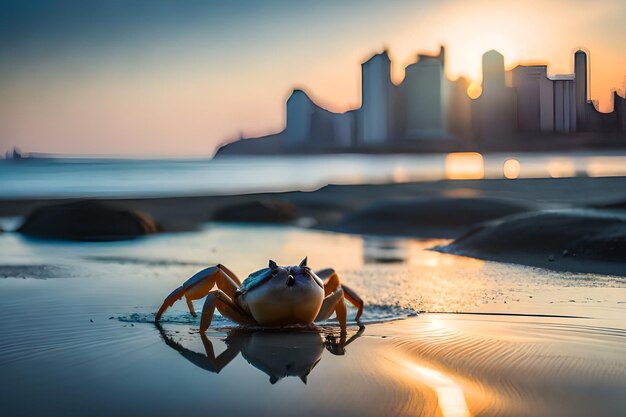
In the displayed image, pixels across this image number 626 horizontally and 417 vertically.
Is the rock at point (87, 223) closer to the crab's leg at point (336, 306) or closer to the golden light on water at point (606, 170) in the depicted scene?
the crab's leg at point (336, 306)

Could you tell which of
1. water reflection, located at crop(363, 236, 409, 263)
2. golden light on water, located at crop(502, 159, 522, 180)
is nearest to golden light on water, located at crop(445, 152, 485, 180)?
golden light on water, located at crop(502, 159, 522, 180)

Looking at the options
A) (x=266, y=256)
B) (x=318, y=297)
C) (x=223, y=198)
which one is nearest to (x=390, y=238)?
(x=266, y=256)

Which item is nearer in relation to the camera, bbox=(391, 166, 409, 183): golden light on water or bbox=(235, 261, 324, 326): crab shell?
bbox=(235, 261, 324, 326): crab shell

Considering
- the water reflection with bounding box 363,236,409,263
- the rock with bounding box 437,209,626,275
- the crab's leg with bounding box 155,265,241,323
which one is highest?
the crab's leg with bounding box 155,265,241,323

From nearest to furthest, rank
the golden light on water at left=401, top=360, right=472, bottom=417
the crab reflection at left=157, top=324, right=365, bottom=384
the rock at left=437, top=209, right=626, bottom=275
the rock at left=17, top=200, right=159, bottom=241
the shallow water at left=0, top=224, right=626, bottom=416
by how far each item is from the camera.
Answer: the golden light on water at left=401, top=360, right=472, bottom=417
the shallow water at left=0, top=224, right=626, bottom=416
the crab reflection at left=157, top=324, right=365, bottom=384
the rock at left=437, top=209, right=626, bottom=275
the rock at left=17, top=200, right=159, bottom=241

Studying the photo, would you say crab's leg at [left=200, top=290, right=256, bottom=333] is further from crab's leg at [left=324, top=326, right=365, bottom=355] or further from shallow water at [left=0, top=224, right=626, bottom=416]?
crab's leg at [left=324, top=326, right=365, bottom=355]

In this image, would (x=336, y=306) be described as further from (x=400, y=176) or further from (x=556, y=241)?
(x=400, y=176)
